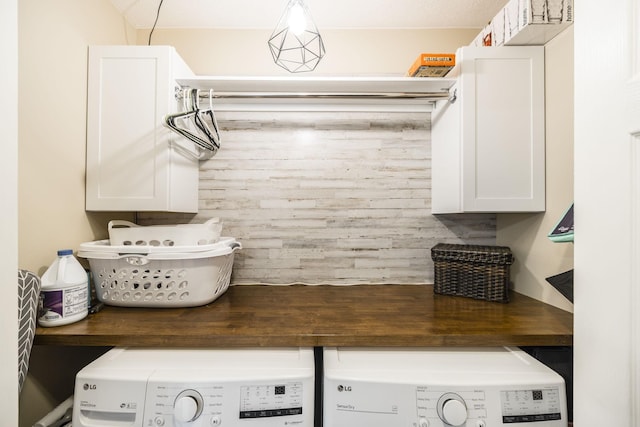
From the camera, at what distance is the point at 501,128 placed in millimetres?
1275

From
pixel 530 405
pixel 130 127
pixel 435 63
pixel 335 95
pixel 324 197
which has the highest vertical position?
pixel 435 63

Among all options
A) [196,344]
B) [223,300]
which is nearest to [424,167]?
[223,300]

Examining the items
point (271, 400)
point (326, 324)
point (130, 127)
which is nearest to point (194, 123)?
point (130, 127)

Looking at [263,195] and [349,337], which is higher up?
[263,195]

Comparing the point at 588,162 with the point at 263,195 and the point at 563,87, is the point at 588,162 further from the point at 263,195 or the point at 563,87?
the point at 263,195

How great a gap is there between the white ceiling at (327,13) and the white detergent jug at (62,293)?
1.32m

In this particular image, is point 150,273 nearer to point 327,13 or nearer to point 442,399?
point 442,399

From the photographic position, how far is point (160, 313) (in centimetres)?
114

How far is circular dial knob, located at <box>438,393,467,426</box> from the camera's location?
760mm

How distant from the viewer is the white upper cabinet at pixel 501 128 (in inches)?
49.9

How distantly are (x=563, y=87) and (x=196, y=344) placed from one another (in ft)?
5.75

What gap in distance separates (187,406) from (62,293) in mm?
633

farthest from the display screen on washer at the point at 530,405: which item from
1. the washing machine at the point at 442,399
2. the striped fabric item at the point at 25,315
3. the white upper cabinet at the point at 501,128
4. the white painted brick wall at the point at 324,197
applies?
the striped fabric item at the point at 25,315

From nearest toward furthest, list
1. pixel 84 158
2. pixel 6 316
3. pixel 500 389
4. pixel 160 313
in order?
1. pixel 6 316
2. pixel 500 389
3. pixel 160 313
4. pixel 84 158
